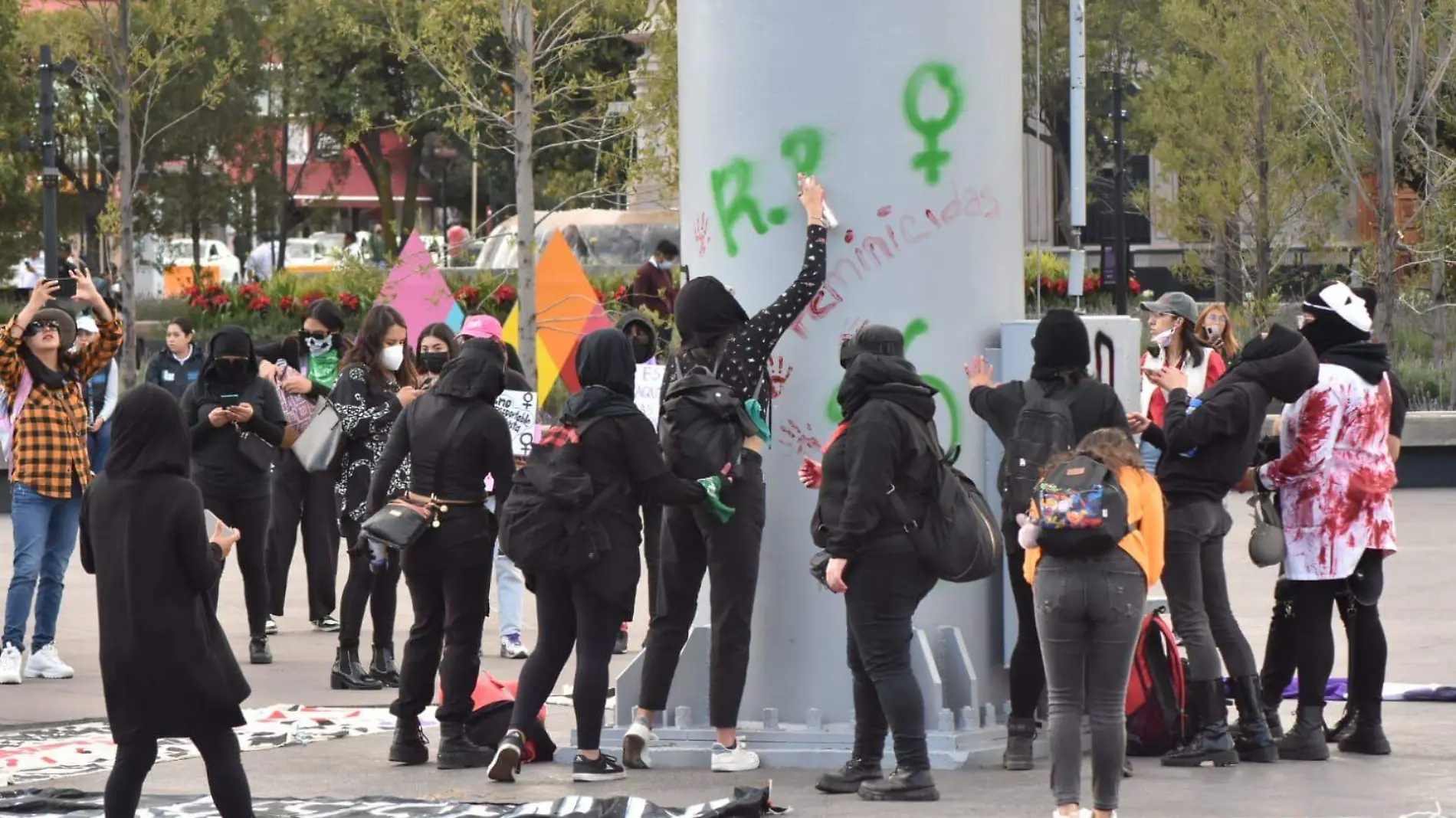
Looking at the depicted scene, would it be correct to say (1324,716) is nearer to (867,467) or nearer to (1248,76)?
(867,467)

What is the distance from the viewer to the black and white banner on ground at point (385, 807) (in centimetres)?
737

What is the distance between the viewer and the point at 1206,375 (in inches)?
383

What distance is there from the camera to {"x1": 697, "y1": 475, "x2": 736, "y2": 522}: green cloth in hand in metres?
7.98

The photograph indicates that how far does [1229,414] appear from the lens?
26.9 feet

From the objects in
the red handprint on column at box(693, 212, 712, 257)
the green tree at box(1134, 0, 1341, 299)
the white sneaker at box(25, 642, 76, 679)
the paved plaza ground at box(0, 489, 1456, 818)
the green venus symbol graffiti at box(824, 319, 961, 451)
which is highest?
the green tree at box(1134, 0, 1341, 299)

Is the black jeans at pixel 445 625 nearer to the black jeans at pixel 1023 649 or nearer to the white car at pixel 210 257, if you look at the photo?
the black jeans at pixel 1023 649

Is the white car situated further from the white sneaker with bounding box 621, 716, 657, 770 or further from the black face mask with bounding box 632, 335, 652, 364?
the white sneaker with bounding box 621, 716, 657, 770

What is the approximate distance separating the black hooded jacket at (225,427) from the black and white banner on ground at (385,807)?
10.8 feet

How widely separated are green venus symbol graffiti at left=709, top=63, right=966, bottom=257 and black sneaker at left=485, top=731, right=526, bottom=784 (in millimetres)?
2103

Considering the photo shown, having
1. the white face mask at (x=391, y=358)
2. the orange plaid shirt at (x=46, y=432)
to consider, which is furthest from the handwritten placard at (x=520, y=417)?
the orange plaid shirt at (x=46, y=432)

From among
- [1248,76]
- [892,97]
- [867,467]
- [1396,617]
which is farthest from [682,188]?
[1248,76]

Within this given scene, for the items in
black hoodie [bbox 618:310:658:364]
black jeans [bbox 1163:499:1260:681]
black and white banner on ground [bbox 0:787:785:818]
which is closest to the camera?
black and white banner on ground [bbox 0:787:785:818]

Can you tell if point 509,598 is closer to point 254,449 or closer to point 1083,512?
point 254,449

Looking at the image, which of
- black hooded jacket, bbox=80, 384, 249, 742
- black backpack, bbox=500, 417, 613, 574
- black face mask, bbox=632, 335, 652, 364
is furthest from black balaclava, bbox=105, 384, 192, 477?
black face mask, bbox=632, 335, 652, 364
